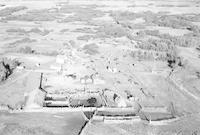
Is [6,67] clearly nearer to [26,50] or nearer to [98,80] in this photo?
[26,50]

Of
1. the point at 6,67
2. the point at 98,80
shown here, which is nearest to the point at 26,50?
the point at 6,67

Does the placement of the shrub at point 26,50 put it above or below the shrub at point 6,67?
above

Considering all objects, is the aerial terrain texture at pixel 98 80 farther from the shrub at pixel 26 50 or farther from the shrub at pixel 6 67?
the shrub at pixel 26 50

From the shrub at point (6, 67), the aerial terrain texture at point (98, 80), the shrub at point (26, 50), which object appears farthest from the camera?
the shrub at point (26, 50)

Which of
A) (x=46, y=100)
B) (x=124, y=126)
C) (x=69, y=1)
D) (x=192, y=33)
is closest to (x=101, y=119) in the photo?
(x=124, y=126)

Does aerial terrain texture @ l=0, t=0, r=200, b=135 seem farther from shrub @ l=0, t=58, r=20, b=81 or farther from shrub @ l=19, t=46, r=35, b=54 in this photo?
shrub @ l=19, t=46, r=35, b=54

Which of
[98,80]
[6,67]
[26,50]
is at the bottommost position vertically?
[98,80]

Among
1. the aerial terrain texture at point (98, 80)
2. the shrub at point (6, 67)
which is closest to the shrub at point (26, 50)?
the aerial terrain texture at point (98, 80)

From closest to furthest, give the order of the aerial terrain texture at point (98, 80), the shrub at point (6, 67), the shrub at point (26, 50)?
the aerial terrain texture at point (98, 80) → the shrub at point (6, 67) → the shrub at point (26, 50)
